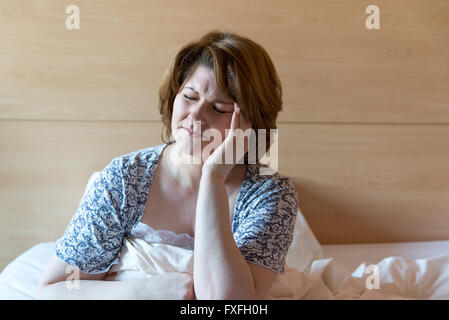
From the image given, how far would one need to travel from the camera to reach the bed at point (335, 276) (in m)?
1.11

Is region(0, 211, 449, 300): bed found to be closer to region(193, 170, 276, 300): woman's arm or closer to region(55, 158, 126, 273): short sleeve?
region(193, 170, 276, 300): woman's arm

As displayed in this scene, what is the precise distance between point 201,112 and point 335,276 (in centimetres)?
59

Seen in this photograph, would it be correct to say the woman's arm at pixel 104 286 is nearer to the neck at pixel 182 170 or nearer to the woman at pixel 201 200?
the woman at pixel 201 200

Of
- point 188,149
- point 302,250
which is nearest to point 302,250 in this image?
point 302,250

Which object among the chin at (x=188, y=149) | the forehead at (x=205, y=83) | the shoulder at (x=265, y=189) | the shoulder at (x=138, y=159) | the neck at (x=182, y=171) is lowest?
the shoulder at (x=265, y=189)

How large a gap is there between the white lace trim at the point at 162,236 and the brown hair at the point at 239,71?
12.9 inches

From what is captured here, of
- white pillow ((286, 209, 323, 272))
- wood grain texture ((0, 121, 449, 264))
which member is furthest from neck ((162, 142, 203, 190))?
wood grain texture ((0, 121, 449, 264))

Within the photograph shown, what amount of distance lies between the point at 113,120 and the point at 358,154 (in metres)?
1.06

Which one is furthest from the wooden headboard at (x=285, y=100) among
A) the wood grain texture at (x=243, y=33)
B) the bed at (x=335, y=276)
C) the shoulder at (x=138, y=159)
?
the shoulder at (x=138, y=159)

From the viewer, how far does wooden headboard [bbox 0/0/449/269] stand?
6.07ft

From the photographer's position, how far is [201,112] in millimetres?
1055

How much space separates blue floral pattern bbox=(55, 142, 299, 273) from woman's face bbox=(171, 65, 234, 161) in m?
0.13
